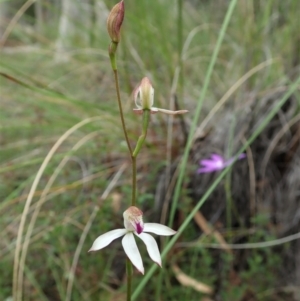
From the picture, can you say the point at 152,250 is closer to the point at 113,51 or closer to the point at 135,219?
the point at 135,219

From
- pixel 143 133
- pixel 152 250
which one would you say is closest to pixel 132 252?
pixel 152 250

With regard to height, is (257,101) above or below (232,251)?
above

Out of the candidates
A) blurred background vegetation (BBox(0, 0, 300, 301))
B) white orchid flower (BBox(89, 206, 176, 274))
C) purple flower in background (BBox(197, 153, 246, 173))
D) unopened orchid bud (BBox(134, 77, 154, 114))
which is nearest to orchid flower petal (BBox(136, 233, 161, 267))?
white orchid flower (BBox(89, 206, 176, 274))

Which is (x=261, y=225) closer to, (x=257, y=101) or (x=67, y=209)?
(x=257, y=101)

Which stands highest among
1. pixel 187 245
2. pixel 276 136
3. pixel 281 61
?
pixel 281 61

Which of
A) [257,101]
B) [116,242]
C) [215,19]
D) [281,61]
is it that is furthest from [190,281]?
[215,19]

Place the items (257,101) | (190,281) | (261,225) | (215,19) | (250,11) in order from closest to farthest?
1. (190,281)
2. (261,225)
3. (257,101)
4. (250,11)
5. (215,19)

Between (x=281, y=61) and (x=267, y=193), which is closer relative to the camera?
(x=267, y=193)
